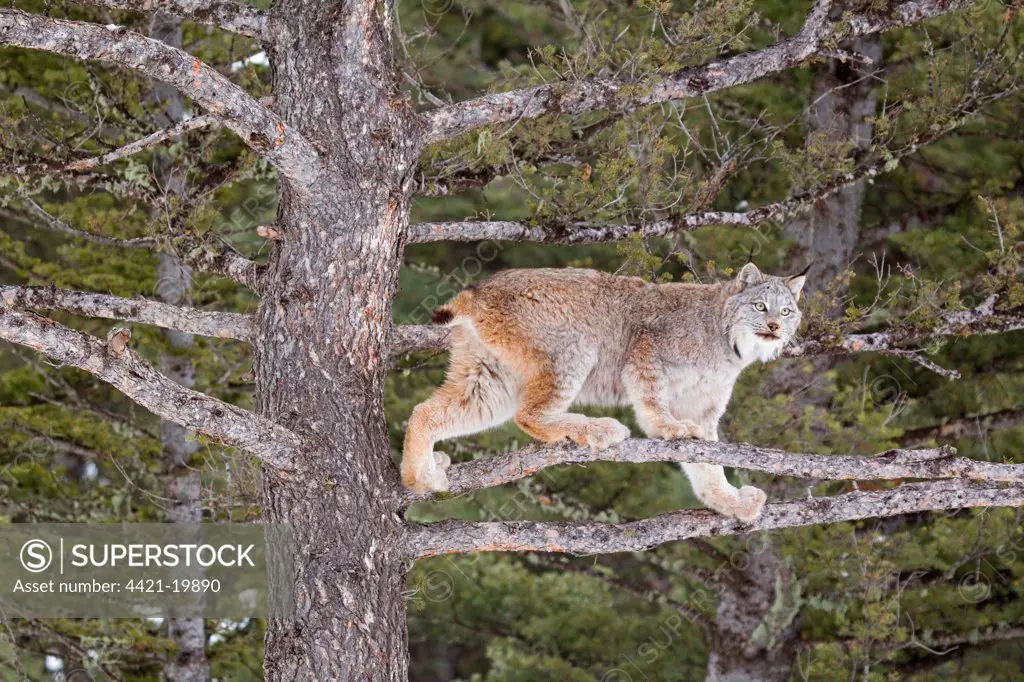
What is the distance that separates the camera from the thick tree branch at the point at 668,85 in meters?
6.01

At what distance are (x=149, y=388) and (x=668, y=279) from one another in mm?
3627

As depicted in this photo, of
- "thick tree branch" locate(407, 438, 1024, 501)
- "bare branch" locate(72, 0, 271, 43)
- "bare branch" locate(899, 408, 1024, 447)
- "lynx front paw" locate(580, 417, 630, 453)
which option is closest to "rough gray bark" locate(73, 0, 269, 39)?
"bare branch" locate(72, 0, 271, 43)

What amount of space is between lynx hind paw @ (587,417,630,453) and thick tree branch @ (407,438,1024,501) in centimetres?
16

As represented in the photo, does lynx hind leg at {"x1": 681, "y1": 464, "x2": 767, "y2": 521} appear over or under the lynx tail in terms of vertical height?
under

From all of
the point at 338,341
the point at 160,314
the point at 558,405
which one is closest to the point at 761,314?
the point at 558,405

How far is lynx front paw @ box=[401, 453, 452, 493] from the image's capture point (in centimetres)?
589

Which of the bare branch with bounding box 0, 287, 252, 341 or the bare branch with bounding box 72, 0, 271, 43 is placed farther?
the bare branch with bounding box 0, 287, 252, 341

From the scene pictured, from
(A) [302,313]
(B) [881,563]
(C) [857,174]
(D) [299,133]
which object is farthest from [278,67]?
(B) [881,563]

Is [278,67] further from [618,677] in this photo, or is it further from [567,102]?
[618,677]

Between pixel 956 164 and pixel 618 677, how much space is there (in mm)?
5805

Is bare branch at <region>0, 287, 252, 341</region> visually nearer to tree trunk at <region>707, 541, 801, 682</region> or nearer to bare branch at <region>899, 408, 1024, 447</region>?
tree trunk at <region>707, 541, 801, 682</region>

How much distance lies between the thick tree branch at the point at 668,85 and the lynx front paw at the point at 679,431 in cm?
168

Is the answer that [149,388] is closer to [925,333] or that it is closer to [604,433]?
[604,433]

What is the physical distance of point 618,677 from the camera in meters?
12.5
